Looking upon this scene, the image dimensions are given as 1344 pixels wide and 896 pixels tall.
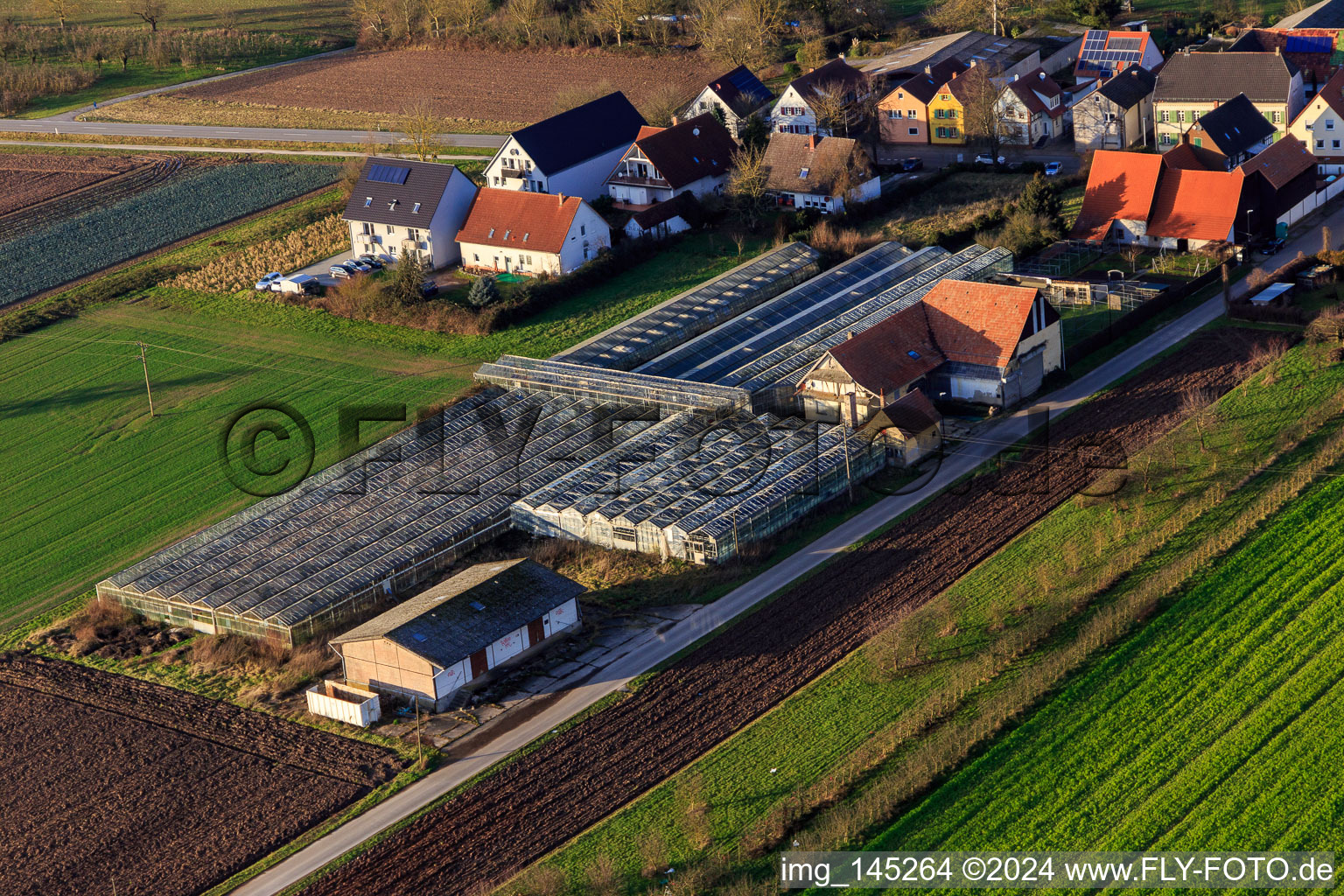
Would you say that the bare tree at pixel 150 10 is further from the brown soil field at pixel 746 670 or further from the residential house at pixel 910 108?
the brown soil field at pixel 746 670

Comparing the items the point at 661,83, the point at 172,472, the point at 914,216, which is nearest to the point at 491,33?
the point at 661,83

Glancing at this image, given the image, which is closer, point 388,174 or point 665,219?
point 665,219

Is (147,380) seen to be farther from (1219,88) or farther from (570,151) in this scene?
(1219,88)

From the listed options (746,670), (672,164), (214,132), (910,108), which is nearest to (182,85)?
(214,132)

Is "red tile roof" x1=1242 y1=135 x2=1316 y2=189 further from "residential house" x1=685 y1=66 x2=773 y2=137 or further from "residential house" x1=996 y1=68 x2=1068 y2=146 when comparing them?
"residential house" x1=685 y1=66 x2=773 y2=137

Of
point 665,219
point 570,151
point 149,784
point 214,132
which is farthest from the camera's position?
point 214,132

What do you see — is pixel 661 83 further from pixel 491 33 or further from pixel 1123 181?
pixel 1123 181
